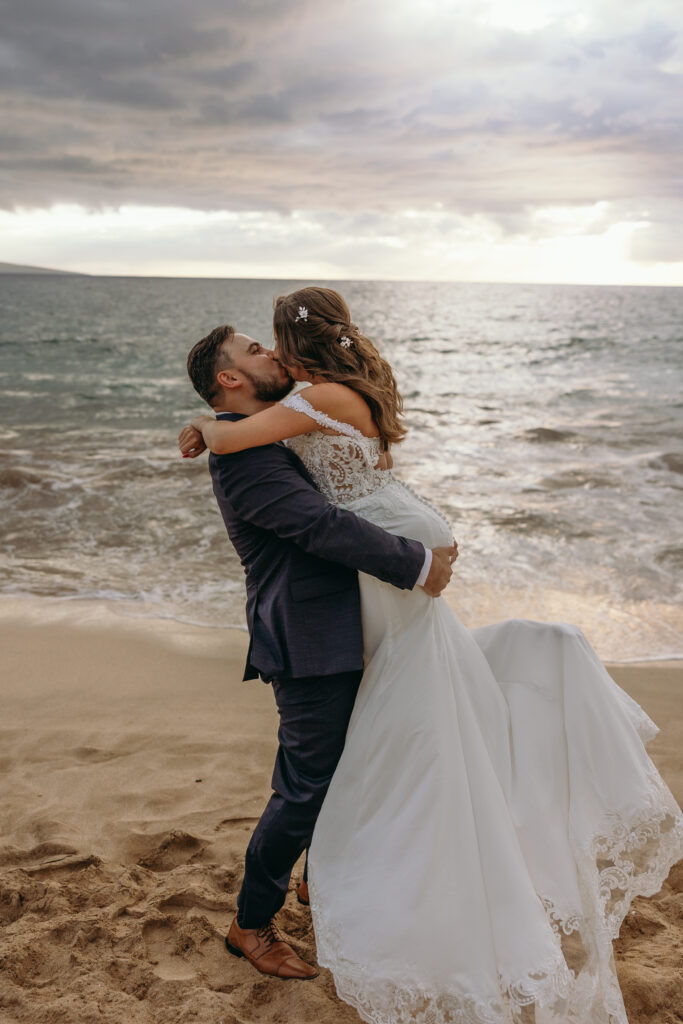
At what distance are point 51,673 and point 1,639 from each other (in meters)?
0.71

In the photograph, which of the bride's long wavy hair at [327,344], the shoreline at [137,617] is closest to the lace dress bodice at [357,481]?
the bride's long wavy hair at [327,344]

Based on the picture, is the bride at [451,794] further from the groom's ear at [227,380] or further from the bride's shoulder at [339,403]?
the groom's ear at [227,380]

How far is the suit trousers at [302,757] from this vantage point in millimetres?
2545

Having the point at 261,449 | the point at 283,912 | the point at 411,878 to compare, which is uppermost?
the point at 261,449

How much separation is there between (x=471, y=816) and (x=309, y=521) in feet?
3.17

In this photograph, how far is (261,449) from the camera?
2521mm

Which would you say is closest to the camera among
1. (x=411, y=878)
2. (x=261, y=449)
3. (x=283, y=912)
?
(x=411, y=878)

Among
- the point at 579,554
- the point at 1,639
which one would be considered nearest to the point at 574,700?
the point at 1,639

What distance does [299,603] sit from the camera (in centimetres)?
250

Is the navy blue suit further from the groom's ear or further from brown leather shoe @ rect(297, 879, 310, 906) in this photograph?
brown leather shoe @ rect(297, 879, 310, 906)

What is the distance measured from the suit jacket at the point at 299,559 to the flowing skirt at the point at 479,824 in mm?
126

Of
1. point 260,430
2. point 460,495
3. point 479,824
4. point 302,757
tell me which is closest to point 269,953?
point 302,757

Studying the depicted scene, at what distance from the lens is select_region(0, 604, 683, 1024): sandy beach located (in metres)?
2.59

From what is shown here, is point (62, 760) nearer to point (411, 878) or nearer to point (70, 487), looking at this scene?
point (411, 878)
